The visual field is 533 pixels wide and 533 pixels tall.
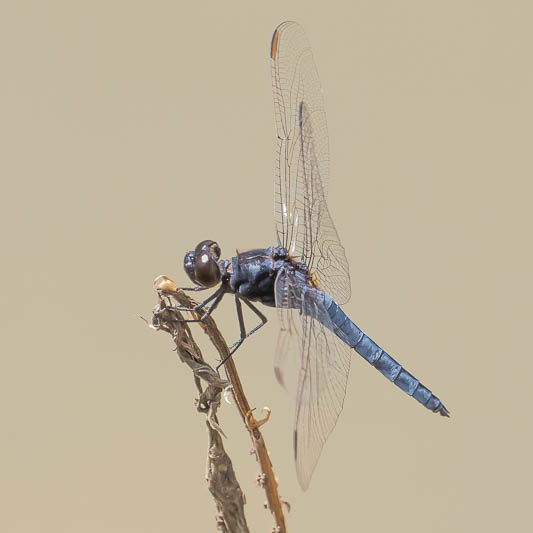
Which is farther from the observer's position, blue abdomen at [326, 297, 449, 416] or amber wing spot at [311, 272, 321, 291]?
blue abdomen at [326, 297, 449, 416]

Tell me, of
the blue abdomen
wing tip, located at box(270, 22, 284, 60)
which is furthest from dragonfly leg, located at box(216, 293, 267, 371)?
wing tip, located at box(270, 22, 284, 60)

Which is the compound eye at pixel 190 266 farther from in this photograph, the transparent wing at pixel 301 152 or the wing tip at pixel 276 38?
the wing tip at pixel 276 38

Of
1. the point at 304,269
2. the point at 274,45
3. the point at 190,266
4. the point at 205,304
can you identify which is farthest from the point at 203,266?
the point at 274,45

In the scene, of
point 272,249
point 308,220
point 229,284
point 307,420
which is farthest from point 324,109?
point 307,420

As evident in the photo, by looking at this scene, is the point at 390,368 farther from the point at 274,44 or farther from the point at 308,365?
the point at 274,44

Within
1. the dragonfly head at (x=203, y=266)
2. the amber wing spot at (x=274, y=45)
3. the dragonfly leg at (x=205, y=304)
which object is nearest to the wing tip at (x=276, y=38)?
the amber wing spot at (x=274, y=45)

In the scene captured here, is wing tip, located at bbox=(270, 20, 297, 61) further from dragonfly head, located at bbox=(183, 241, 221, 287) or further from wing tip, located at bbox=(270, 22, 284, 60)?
dragonfly head, located at bbox=(183, 241, 221, 287)

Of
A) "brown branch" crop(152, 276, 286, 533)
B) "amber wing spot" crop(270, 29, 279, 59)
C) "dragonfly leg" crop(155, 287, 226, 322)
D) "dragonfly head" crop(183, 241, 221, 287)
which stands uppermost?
"amber wing spot" crop(270, 29, 279, 59)
